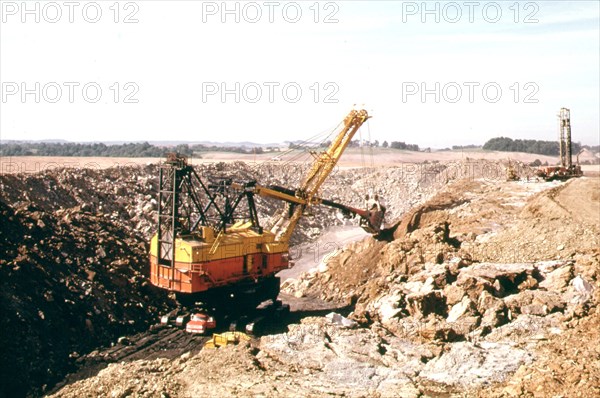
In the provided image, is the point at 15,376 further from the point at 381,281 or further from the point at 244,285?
the point at 381,281

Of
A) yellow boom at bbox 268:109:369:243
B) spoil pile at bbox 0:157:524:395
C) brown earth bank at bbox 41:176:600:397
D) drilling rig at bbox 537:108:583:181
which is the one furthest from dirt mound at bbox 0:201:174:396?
drilling rig at bbox 537:108:583:181

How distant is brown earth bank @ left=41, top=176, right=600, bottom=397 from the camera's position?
13.3m

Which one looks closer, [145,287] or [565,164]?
[145,287]

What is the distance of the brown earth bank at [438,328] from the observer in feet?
43.7

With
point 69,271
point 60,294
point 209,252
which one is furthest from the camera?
point 69,271

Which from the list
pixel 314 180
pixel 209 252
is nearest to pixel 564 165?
pixel 314 180

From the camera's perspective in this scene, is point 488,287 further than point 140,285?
No

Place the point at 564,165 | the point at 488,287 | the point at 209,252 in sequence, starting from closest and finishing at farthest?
1. the point at 209,252
2. the point at 488,287
3. the point at 564,165

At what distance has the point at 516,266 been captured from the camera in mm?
18938

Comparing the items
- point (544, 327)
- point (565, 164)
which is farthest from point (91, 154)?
point (544, 327)

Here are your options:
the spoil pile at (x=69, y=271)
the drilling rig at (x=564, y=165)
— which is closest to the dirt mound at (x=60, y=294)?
the spoil pile at (x=69, y=271)

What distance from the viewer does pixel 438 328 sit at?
1619cm

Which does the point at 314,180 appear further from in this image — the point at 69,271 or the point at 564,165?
the point at 564,165

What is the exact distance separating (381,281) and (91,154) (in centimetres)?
6358
